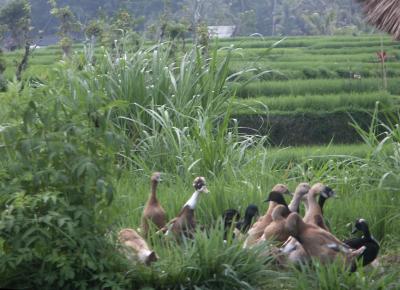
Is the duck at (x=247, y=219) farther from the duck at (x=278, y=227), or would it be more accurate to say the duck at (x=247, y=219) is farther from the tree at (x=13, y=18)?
the tree at (x=13, y=18)

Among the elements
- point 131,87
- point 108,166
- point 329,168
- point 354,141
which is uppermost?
point 108,166

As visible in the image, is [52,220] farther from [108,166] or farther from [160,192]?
[160,192]

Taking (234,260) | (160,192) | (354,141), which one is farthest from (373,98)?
(234,260)

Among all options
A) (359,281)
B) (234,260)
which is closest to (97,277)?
(234,260)

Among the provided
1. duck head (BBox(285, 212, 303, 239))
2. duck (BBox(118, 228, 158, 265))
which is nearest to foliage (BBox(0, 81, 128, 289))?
duck (BBox(118, 228, 158, 265))

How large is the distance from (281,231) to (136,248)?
0.88m

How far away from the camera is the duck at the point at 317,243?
465 centimetres

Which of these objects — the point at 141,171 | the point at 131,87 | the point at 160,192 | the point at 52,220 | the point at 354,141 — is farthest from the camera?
the point at 354,141

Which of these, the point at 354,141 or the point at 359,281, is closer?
the point at 359,281

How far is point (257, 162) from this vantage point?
6918mm

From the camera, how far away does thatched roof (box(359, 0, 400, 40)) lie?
376 inches

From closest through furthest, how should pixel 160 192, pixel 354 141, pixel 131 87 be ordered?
pixel 160 192 < pixel 131 87 < pixel 354 141

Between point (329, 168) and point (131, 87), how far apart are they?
6.27 feet

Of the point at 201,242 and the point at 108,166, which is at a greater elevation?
the point at 108,166
